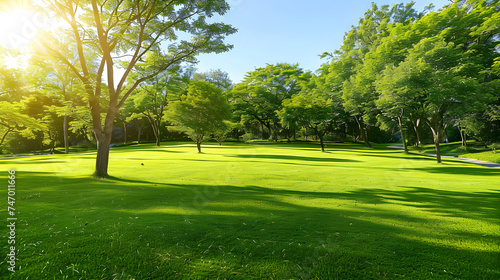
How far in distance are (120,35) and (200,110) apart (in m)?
18.8

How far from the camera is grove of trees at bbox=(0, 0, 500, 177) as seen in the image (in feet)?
41.5

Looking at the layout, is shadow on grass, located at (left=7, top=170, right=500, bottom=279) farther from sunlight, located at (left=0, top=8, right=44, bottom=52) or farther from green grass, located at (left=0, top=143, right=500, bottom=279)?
sunlight, located at (left=0, top=8, right=44, bottom=52)

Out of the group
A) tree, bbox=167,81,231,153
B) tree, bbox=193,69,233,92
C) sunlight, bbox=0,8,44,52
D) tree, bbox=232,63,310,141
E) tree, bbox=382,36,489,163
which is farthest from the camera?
tree, bbox=193,69,233,92

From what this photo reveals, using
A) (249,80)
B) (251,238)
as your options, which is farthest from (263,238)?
(249,80)

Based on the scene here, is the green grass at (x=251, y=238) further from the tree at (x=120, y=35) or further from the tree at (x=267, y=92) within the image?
the tree at (x=267, y=92)

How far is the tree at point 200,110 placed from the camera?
30547mm

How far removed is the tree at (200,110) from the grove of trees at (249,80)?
5.7 inches

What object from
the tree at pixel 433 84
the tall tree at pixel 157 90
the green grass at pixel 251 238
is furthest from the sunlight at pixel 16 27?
the tall tree at pixel 157 90

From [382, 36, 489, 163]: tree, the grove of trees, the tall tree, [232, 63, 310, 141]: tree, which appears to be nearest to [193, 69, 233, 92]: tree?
the grove of trees

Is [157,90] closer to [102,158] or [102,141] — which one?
[102,141]

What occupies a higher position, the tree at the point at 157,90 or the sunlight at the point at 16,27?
the tree at the point at 157,90

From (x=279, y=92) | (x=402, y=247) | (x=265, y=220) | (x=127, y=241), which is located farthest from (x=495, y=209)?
(x=279, y=92)

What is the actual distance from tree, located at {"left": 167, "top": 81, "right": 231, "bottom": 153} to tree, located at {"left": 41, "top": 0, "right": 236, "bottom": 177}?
15048 millimetres

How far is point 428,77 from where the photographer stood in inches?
771
